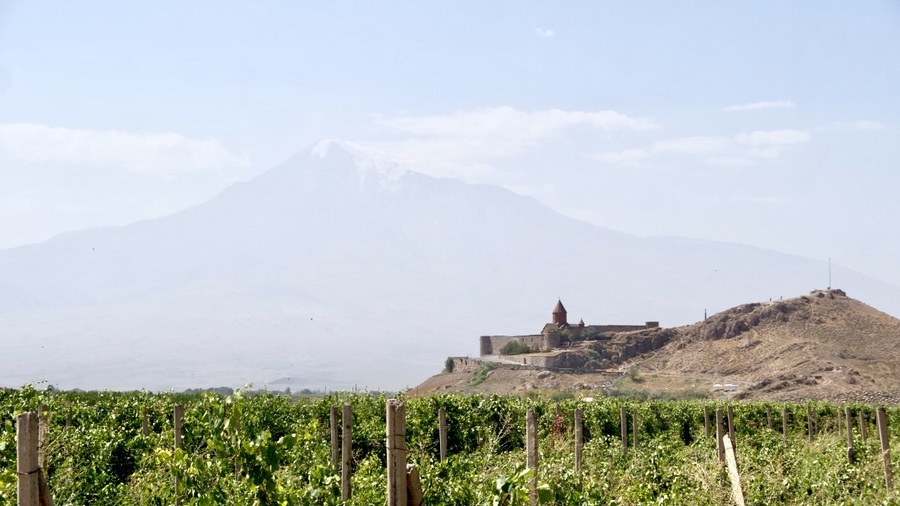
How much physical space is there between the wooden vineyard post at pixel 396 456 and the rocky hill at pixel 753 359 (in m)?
60.7

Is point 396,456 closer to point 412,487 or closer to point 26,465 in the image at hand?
point 412,487

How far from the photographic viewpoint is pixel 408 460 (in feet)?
43.6

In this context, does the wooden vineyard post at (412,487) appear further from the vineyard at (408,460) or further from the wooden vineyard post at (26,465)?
the wooden vineyard post at (26,465)

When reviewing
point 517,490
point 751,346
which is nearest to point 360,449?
point 517,490

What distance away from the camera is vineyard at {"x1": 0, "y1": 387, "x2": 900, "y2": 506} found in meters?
6.80

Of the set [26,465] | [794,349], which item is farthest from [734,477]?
[794,349]

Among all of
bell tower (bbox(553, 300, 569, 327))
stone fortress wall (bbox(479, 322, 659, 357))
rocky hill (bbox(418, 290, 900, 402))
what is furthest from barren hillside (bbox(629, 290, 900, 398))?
bell tower (bbox(553, 300, 569, 327))

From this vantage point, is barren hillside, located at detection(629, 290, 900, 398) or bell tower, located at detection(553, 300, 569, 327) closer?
barren hillside, located at detection(629, 290, 900, 398)

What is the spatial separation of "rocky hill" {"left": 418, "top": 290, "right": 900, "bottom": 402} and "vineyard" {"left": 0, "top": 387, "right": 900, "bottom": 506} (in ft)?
134

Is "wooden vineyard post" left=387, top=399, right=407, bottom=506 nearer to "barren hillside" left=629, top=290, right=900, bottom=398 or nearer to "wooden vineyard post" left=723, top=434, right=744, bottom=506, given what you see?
"wooden vineyard post" left=723, top=434, right=744, bottom=506

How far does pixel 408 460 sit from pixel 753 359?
7429cm

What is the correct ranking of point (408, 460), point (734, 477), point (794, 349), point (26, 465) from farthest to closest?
point (794, 349)
point (408, 460)
point (734, 477)
point (26, 465)

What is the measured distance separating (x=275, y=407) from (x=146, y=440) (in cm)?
976

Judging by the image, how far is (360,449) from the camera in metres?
21.1
